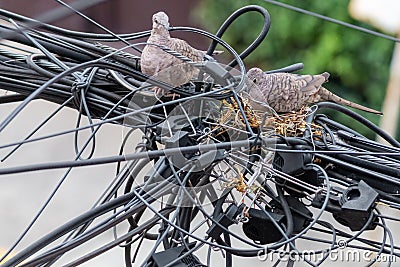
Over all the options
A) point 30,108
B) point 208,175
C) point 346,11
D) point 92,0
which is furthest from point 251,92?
point 30,108

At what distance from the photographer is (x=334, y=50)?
4.07 meters

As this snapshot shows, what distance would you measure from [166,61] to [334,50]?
318cm

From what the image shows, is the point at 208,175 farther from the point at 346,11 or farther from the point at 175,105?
the point at 346,11

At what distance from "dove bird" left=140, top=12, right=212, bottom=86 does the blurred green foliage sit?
298 centimetres

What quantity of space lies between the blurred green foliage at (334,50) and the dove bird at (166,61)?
9.78 ft

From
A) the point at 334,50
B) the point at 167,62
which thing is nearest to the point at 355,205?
the point at 167,62

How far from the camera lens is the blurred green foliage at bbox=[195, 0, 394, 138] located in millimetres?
4012

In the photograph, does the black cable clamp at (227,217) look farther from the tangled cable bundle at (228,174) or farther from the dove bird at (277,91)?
the dove bird at (277,91)

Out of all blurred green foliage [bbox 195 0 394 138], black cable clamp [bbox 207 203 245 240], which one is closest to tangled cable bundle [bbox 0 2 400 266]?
black cable clamp [bbox 207 203 245 240]

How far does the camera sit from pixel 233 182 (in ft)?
3.25

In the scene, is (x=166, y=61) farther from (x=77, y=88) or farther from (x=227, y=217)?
(x=227, y=217)

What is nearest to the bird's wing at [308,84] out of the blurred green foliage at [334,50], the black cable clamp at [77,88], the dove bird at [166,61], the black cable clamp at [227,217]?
the dove bird at [166,61]

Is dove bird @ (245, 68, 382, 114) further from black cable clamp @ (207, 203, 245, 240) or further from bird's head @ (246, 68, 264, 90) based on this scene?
black cable clamp @ (207, 203, 245, 240)

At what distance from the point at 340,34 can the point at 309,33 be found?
0.76 ft
